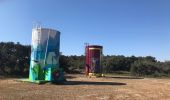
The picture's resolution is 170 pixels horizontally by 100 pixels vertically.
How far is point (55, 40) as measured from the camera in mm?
35156

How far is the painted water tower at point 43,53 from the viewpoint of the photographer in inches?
1347

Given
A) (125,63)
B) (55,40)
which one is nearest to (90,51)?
(55,40)

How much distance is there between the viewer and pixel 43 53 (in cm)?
3444

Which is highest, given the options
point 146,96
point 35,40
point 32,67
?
point 35,40

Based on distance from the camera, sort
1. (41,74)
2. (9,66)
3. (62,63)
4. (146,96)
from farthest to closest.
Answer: (62,63), (9,66), (41,74), (146,96)

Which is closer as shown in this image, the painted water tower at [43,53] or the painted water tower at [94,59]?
the painted water tower at [43,53]

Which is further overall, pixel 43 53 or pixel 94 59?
pixel 94 59

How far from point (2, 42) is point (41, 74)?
18.5m

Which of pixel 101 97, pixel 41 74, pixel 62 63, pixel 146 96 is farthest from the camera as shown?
pixel 62 63

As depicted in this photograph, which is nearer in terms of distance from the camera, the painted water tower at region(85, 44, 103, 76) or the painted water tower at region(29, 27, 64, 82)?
the painted water tower at region(29, 27, 64, 82)

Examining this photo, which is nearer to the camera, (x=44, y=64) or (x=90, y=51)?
(x=44, y=64)

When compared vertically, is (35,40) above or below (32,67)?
above

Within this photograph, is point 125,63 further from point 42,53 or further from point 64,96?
point 64,96

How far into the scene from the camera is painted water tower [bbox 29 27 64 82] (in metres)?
34.2
